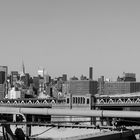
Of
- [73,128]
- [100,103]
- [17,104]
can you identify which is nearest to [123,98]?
[100,103]

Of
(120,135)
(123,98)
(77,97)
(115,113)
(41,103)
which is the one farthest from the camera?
(41,103)

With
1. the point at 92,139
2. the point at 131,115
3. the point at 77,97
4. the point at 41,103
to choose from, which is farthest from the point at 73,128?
the point at 41,103

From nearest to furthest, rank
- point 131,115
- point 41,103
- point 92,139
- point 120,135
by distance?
point 92,139 → point 120,135 → point 131,115 → point 41,103

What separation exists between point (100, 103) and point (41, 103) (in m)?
22.9

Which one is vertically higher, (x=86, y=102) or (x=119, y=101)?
(x=86, y=102)

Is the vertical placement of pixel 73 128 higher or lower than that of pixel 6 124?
lower

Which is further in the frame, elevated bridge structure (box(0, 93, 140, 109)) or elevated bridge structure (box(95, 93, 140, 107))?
elevated bridge structure (box(95, 93, 140, 107))

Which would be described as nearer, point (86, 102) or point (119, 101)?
point (86, 102)

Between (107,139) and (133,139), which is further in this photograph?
(133,139)

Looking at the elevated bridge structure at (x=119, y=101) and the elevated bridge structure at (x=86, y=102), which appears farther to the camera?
the elevated bridge structure at (x=119, y=101)

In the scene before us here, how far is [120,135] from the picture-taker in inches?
490

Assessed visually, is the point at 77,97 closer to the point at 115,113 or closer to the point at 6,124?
the point at 115,113

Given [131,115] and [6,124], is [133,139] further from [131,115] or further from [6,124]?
[131,115]

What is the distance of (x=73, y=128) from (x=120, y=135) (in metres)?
18.5
